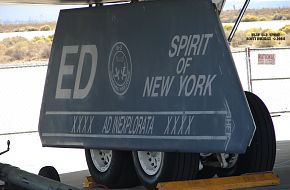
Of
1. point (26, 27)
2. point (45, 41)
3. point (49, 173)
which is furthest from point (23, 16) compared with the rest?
point (49, 173)

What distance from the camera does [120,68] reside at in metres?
9.29

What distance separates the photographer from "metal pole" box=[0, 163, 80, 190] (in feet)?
27.7

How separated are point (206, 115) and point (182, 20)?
1.00 m

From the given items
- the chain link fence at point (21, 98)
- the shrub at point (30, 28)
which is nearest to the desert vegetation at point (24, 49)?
the shrub at point (30, 28)

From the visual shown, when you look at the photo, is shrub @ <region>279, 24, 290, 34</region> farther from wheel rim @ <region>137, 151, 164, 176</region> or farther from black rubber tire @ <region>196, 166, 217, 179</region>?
wheel rim @ <region>137, 151, 164, 176</region>

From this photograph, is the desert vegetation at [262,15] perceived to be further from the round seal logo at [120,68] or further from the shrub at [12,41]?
the round seal logo at [120,68]

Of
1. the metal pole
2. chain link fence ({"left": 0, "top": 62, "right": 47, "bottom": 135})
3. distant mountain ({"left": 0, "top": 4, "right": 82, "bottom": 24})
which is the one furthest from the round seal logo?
distant mountain ({"left": 0, "top": 4, "right": 82, "bottom": 24})

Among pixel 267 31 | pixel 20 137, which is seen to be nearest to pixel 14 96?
pixel 20 137

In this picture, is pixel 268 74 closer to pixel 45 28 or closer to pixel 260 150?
pixel 260 150

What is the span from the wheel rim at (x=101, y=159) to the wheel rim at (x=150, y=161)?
1.11 meters

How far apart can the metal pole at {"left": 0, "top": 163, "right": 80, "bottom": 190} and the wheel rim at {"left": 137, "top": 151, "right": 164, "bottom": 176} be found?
0.95m

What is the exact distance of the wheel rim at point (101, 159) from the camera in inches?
399

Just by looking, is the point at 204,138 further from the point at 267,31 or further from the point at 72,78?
the point at 267,31

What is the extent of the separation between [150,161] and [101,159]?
1.43 metres
